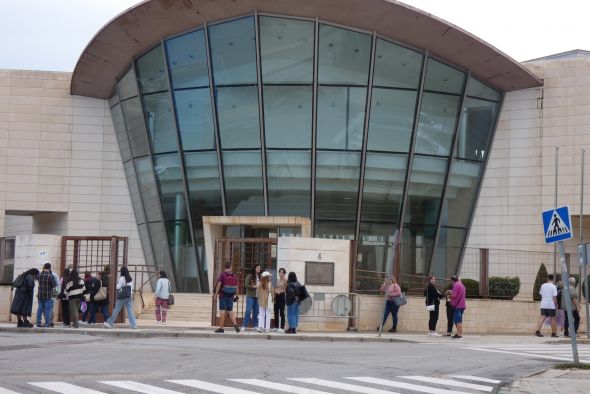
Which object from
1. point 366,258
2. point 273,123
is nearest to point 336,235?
point 366,258

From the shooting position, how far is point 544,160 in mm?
32969

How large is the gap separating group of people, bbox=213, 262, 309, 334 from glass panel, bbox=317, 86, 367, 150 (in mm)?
9289

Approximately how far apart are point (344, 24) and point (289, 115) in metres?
3.55

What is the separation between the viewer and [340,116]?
104 ft

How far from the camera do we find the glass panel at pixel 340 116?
3170cm

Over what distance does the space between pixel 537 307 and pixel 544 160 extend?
7.47 m

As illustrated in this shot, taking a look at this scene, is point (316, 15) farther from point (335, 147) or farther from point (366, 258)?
point (366, 258)

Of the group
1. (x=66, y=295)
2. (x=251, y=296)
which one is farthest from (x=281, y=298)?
(x=66, y=295)

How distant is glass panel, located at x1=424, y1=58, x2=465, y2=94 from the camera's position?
105 ft

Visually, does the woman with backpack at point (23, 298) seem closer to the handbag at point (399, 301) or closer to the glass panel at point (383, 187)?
the handbag at point (399, 301)

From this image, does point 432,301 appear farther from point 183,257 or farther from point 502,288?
point 183,257

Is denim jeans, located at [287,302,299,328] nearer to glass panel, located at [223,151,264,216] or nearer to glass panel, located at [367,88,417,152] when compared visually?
glass panel, located at [223,151,264,216]

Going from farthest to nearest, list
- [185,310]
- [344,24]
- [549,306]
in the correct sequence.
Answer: [344,24], [185,310], [549,306]

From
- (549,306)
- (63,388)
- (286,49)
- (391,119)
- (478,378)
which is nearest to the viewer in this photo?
(63,388)
